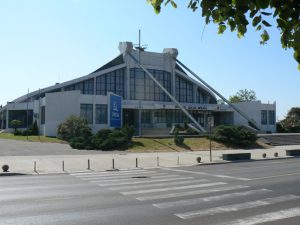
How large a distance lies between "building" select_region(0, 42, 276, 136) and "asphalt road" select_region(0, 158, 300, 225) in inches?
1921

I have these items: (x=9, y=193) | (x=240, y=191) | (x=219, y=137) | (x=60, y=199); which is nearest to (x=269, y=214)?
(x=240, y=191)

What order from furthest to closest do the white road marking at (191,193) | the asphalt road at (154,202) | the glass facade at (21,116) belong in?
1. the glass facade at (21,116)
2. the white road marking at (191,193)
3. the asphalt road at (154,202)

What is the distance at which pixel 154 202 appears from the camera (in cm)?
1205

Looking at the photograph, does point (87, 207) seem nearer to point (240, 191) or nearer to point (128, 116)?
point (240, 191)

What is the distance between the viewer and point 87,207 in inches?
444

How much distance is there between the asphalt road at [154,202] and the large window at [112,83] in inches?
2313

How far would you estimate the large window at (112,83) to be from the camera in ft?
247

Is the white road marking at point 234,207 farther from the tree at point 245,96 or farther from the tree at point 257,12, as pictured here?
the tree at point 245,96

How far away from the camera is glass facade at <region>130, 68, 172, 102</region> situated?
3073 inches

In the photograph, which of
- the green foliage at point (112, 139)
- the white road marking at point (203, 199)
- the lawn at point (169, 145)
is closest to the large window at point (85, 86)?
the lawn at point (169, 145)

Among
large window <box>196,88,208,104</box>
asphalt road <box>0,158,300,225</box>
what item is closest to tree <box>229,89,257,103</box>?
large window <box>196,88,208,104</box>

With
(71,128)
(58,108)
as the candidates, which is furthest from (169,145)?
(58,108)

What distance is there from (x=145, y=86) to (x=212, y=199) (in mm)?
67086

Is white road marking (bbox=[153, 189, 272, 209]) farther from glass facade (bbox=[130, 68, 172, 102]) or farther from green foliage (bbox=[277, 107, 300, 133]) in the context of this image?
green foliage (bbox=[277, 107, 300, 133])
